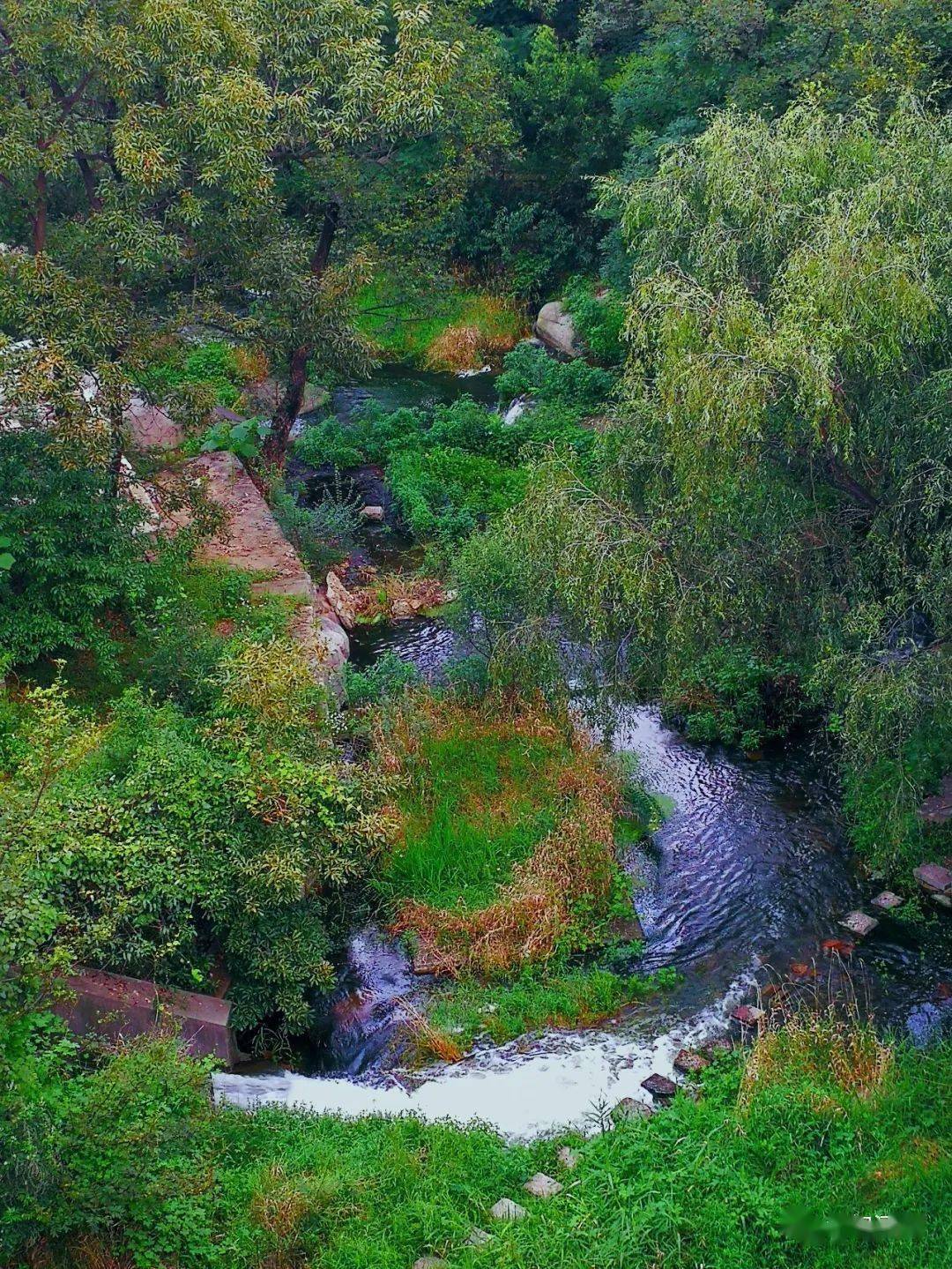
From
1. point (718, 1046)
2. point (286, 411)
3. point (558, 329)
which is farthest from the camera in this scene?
point (558, 329)

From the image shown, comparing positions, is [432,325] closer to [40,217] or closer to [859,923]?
[40,217]

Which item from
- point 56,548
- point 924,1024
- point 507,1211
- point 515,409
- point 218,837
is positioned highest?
point 56,548

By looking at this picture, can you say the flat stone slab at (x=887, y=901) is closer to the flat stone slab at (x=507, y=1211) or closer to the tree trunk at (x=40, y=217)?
the flat stone slab at (x=507, y=1211)

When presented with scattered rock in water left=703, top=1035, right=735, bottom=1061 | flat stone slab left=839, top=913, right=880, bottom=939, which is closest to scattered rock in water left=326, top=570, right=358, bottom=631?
flat stone slab left=839, top=913, right=880, bottom=939

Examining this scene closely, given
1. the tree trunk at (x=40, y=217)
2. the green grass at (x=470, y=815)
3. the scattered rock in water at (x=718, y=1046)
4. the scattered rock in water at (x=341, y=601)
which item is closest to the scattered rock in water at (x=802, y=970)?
the scattered rock in water at (x=718, y=1046)

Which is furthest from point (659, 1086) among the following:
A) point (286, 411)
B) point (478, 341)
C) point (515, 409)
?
point (478, 341)

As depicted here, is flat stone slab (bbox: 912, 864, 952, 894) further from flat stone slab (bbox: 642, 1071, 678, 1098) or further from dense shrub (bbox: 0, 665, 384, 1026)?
dense shrub (bbox: 0, 665, 384, 1026)
